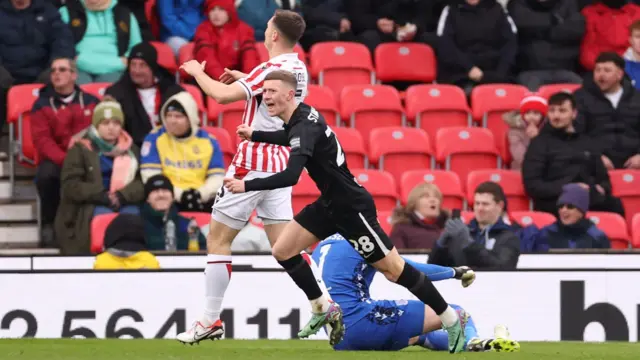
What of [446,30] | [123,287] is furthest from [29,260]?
[446,30]

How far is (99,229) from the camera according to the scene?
509 inches

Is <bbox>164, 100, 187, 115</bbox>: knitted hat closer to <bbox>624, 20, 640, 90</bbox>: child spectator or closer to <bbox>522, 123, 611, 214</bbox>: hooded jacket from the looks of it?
<bbox>522, 123, 611, 214</bbox>: hooded jacket

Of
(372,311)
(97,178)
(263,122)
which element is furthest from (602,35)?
(372,311)

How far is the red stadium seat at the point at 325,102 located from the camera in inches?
593

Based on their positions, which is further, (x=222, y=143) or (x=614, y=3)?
(x=614, y=3)

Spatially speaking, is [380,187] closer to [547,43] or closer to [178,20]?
[178,20]

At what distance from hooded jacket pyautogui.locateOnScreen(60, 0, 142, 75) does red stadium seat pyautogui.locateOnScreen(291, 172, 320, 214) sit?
7.88 feet

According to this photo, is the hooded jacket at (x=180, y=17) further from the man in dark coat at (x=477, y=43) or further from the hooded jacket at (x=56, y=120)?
the man in dark coat at (x=477, y=43)

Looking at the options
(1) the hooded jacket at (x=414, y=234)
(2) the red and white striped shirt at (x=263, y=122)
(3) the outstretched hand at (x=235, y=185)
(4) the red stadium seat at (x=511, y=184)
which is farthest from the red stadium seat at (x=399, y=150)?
(3) the outstretched hand at (x=235, y=185)

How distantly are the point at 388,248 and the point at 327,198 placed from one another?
48cm

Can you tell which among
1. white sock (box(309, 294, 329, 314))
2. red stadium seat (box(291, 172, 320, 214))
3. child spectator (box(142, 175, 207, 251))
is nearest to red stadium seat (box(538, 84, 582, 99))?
red stadium seat (box(291, 172, 320, 214))

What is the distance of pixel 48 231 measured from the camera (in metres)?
13.9

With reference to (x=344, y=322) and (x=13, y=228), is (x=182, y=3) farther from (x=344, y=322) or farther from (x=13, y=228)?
(x=344, y=322)

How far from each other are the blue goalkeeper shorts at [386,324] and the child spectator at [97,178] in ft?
14.2
